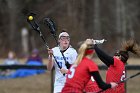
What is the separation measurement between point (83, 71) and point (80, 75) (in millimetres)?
77

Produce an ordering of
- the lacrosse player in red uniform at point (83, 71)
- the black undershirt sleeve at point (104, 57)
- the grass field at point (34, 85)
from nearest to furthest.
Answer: the lacrosse player in red uniform at point (83, 71) < the black undershirt sleeve at point (104, 57) < the grass field at point (34, 85)

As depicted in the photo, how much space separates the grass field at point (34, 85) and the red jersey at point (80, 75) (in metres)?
7.14

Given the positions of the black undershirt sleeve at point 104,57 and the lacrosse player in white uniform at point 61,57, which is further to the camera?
the lacrosse player in white uniform at point 61,57

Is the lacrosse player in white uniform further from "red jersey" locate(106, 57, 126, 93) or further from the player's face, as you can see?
"red jersey" locate(106, 57, 126, 93)

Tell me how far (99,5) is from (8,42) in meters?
8.68

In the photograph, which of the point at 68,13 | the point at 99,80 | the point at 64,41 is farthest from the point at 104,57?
the point at 68,13

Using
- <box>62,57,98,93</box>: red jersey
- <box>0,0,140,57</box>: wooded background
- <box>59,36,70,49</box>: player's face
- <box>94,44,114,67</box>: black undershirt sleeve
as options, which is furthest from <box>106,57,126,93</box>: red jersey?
<box>0,0,140,57</box>: wooded background

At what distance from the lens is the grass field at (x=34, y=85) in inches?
679

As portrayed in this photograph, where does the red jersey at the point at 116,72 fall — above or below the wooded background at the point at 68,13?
below

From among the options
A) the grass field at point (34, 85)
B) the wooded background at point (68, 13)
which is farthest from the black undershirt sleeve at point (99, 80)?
the wooded background at point (68, 13)

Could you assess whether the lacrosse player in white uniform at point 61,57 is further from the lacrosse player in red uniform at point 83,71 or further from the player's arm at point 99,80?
the player's arm at point 99,80

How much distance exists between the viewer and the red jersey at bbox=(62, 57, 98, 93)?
9188 mm

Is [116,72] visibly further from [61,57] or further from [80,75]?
[80,75]

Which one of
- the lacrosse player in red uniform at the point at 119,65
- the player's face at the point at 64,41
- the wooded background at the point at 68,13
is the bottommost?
the lacrosse player in red uniform at the point at 119,65
